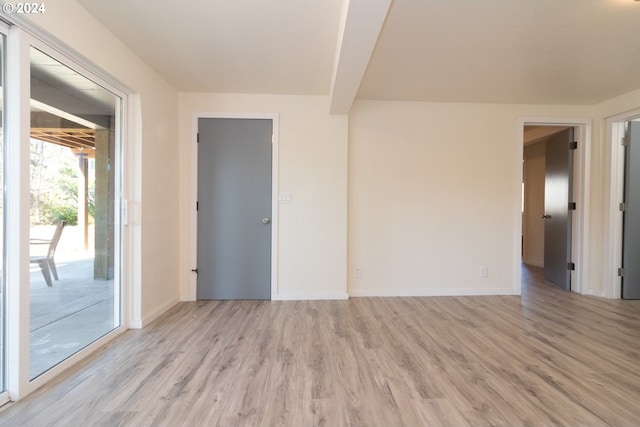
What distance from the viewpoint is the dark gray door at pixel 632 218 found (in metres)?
3.36

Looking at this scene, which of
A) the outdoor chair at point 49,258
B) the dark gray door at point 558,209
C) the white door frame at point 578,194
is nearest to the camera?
the outdoor chair at point 49,258

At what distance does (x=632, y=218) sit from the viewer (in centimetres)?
338

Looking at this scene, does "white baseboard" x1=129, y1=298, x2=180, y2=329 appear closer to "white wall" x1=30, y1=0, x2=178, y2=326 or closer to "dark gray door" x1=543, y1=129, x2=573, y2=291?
"white wall" x1=30, y1=0, x2=178, y2=326

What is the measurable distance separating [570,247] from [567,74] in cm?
230

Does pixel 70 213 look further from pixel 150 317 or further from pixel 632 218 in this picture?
pixel 632 218

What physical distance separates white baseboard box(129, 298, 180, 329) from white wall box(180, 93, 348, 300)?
0.27m

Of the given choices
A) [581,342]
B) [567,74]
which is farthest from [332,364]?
[567,74]

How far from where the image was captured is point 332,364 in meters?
1.94

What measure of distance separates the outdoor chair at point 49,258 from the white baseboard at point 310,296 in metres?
2.02

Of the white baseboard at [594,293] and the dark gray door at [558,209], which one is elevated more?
the dark gray door at [558,209]

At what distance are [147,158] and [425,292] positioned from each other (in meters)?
3.50

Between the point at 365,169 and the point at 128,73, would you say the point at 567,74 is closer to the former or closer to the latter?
the point at 365,169
